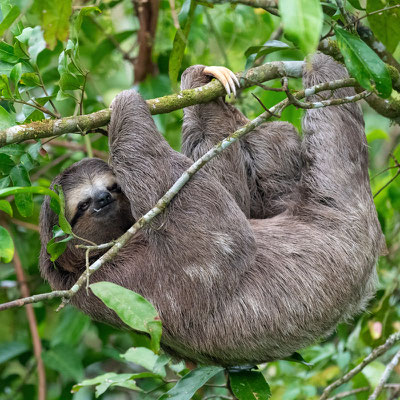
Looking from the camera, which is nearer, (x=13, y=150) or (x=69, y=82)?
(x=13, y=150)

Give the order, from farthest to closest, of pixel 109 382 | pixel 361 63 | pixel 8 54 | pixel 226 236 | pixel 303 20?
1. pixel 109 382
2. pixel 226 236
3. pixel 8 54
4. pixel 361 63
5. pixel 303 20

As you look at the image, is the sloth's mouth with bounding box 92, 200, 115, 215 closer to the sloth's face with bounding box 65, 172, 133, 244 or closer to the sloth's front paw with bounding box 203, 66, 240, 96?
the sloth's face with bounding box 65, 172, 133, 244

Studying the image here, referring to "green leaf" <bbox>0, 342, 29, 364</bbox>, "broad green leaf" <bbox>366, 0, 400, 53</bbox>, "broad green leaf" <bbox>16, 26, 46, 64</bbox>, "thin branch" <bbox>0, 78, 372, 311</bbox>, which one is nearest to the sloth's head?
"thin branch" <bbox>0, 78, 372, 311</bbox>

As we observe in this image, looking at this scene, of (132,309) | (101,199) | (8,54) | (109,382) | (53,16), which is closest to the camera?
(53,16)

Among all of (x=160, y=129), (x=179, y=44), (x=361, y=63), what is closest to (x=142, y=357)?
(x=160, y=129)

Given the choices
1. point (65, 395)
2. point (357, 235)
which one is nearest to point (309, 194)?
point (357, 235)

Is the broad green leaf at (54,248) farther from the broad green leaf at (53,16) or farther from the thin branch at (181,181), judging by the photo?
the broad green leaf at (53,16)

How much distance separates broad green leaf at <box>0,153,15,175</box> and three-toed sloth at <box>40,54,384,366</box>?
43.3 inches

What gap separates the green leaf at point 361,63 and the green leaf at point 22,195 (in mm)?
2848

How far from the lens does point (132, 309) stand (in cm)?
394

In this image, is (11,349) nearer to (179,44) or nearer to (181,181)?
(181,181)

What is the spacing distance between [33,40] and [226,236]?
257cm

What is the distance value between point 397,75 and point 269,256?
221 centimetres

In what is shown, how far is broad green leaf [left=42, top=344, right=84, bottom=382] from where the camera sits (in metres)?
7.93
